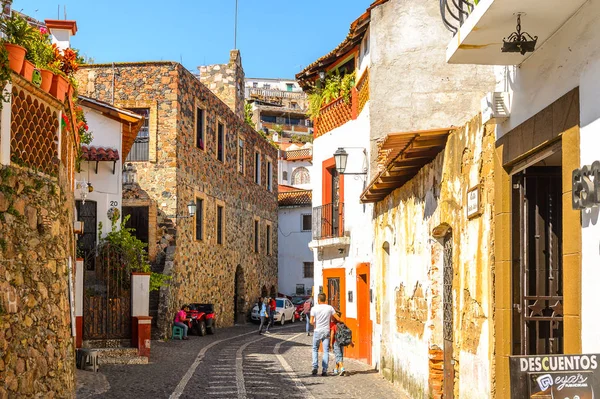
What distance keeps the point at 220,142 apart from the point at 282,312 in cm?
867

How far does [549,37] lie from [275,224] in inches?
1484

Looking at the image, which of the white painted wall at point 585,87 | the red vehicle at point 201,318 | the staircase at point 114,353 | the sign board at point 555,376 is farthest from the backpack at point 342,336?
the red vehicle at point 201,318

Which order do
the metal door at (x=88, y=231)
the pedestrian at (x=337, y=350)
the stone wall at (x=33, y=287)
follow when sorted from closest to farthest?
the stone wall at (x=33, y=287) → the pedestrian at (x=337, y=350) → the metal door at (x=88, y=231)

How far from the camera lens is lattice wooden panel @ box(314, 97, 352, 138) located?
2029 centimetres

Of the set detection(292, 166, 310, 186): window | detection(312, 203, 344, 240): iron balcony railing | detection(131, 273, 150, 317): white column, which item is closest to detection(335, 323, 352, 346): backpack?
detection(131, 273, 150, 317): white column

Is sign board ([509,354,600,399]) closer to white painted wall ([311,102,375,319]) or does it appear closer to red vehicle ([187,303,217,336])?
white painted wall ([311,102,375,319])

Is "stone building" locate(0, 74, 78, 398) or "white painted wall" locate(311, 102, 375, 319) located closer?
"stone building" locate(0, 74, 78, 398)

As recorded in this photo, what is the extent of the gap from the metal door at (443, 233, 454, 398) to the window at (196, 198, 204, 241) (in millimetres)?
19444

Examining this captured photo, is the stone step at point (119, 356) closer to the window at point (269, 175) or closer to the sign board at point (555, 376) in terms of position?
the sign board at point (555, 376)

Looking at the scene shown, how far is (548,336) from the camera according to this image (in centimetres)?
751

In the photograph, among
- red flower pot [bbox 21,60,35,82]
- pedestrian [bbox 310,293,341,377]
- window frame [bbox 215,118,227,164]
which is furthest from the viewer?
window frame [bbox 215,118,227,164]

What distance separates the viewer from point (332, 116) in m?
21.2

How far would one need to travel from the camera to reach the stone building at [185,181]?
2669cm

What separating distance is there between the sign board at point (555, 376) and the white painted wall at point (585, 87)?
66cm
